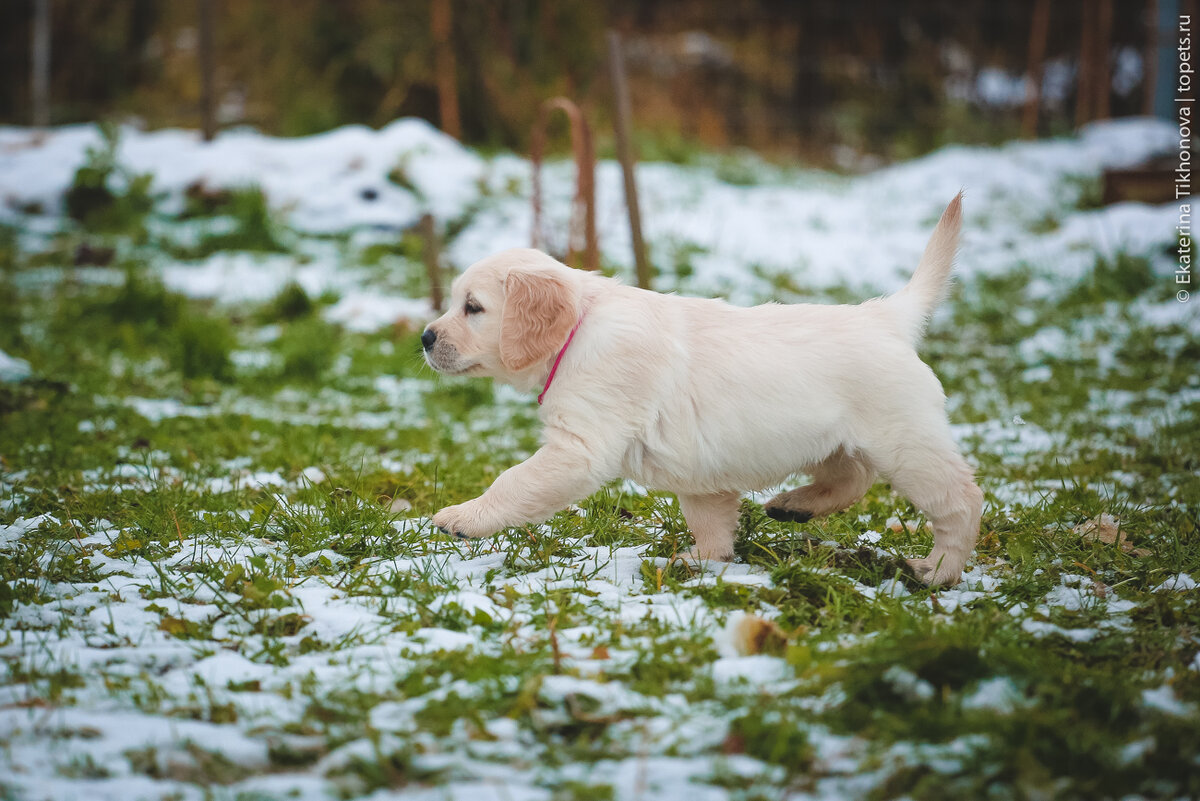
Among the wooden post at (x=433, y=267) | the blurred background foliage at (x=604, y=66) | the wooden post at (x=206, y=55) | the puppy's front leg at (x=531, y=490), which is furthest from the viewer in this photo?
the blurred background foliage at (x=604, y=66)

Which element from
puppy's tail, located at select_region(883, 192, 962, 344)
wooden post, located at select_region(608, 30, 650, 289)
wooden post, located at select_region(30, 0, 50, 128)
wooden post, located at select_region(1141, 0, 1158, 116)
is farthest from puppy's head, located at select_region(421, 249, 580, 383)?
wooden post, located at select_region(30, 0, 50, 128)

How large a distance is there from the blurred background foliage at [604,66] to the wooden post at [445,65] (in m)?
0.07

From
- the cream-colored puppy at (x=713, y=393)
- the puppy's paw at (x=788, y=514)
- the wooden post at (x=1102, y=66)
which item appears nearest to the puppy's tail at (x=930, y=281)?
the cream-colored puppy at (x=713, y=393)

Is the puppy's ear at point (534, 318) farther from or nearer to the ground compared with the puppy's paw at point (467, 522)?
farther from the ground

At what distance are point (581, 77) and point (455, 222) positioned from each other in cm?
322

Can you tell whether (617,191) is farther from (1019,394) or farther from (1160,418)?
(1160,418)

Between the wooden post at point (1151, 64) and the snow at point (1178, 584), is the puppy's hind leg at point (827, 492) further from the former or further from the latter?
the wooden post at point (1151, 64)

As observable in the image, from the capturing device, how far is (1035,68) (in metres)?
11.5

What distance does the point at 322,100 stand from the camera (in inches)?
440

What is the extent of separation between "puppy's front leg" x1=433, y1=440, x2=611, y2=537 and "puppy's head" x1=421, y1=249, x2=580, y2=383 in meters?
0.35

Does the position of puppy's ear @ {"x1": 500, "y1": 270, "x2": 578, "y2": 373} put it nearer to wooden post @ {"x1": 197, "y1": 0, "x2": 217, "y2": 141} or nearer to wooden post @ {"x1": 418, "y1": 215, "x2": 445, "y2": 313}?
wooden post @ {"x1": 418, "y1": 215, "x2": 445, "y2": 313}

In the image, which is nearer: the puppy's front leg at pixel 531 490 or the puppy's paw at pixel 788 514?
the puppy's front leg at pixel 531 490

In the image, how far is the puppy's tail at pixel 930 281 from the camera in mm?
3023

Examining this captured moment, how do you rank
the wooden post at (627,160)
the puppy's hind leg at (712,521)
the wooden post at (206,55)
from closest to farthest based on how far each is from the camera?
the puppy's hind leg at (712,521) < the wooden post at (627,160) < the wooden post at (206,55)
